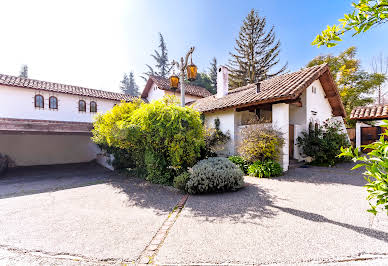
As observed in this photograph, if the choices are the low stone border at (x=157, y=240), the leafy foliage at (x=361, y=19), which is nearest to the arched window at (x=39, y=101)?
the low stone border at (x=157, y=240)

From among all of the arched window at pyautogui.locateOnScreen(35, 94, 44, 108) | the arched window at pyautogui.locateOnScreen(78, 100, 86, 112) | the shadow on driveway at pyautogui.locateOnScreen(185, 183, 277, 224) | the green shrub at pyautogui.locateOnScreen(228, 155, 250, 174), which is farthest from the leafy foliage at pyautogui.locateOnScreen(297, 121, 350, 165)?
the arched window at pyautogui.locateOnScreen(35, 94, 44, 108)

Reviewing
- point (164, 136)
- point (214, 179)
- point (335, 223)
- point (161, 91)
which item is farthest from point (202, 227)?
point (161, 91)

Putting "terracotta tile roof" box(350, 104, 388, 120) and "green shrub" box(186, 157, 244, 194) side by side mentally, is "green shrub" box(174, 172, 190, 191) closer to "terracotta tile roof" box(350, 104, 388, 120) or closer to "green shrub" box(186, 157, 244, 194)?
"green shrub" box(186, 157, 244, 194)

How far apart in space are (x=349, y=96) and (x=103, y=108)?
2315 centimetres

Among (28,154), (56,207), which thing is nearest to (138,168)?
(56,207)

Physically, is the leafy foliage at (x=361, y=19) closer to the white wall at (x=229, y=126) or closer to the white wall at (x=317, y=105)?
the white wall at (x=229, y=126)

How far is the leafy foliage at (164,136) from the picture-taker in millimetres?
6062

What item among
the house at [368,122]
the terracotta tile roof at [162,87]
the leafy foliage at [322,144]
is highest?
the terracotta tile roof at [162,87]

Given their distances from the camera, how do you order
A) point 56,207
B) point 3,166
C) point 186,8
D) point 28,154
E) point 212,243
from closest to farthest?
1. point 212,243
2. point 56,207
3. point 186,8
4. point 3,166
5. point 28,154

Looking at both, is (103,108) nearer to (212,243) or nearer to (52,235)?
(52,235)

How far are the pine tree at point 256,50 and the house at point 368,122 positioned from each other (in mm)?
13033

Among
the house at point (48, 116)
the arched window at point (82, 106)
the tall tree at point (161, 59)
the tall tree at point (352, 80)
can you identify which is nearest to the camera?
the house at point (48, 116)

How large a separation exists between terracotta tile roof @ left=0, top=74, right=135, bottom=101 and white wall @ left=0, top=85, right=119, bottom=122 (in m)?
0.39

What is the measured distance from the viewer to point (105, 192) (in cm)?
612
